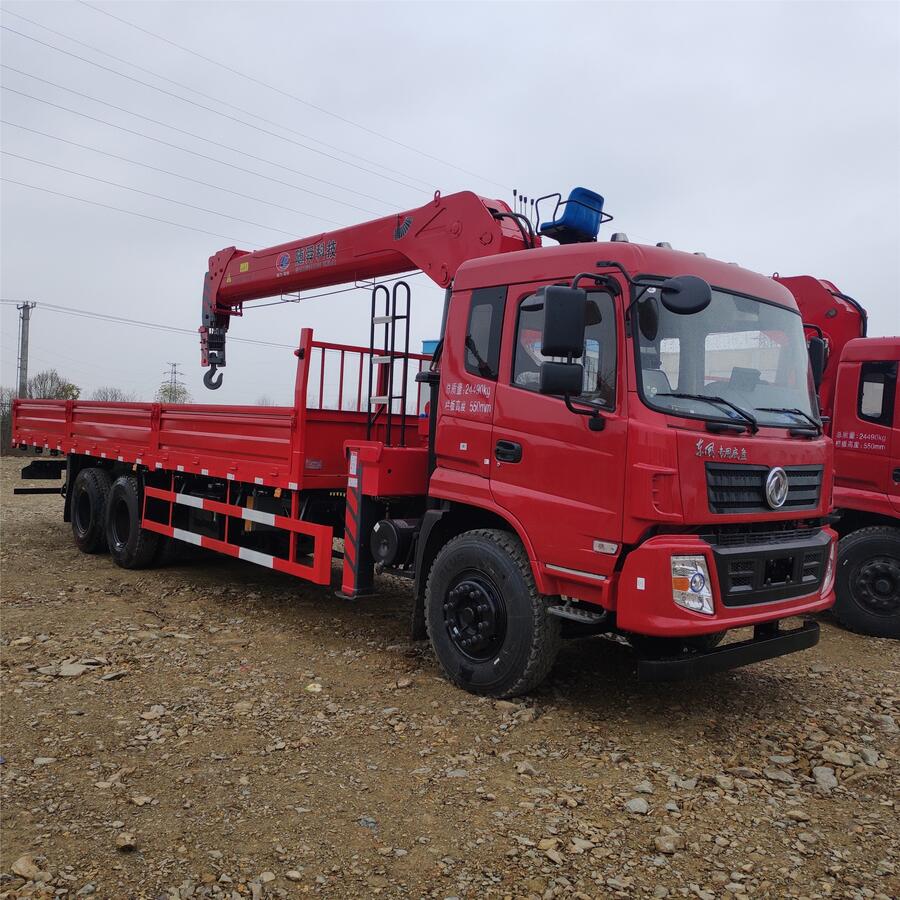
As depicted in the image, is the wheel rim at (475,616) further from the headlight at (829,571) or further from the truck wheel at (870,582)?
the truck wheel at (870,582)

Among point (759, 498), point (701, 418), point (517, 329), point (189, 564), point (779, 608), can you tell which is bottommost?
point (189, 564)

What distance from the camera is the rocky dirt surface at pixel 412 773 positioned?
114 inches

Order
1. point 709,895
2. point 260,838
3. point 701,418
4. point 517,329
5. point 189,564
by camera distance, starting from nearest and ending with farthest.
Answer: point 709,895 → point 260,838 → point 701,418 → point 517,329 → point 189,564

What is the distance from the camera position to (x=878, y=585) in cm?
650

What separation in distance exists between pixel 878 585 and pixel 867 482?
0.87 metres

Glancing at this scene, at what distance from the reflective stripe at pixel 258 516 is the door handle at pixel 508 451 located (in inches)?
92.7

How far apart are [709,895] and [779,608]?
1.80 m

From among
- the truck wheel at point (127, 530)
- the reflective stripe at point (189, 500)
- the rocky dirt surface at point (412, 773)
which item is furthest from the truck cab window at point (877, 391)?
the truck wheel at point (127, 530)

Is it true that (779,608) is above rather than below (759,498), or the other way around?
below

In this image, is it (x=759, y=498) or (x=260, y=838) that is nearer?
(x=260, y=838)

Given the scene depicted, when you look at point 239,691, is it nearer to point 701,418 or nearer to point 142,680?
point 142,680

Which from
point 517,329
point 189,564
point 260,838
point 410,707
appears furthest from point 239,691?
point 189,564

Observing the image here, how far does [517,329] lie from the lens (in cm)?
458

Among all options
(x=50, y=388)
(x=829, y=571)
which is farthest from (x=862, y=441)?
(x=50, y=388)
